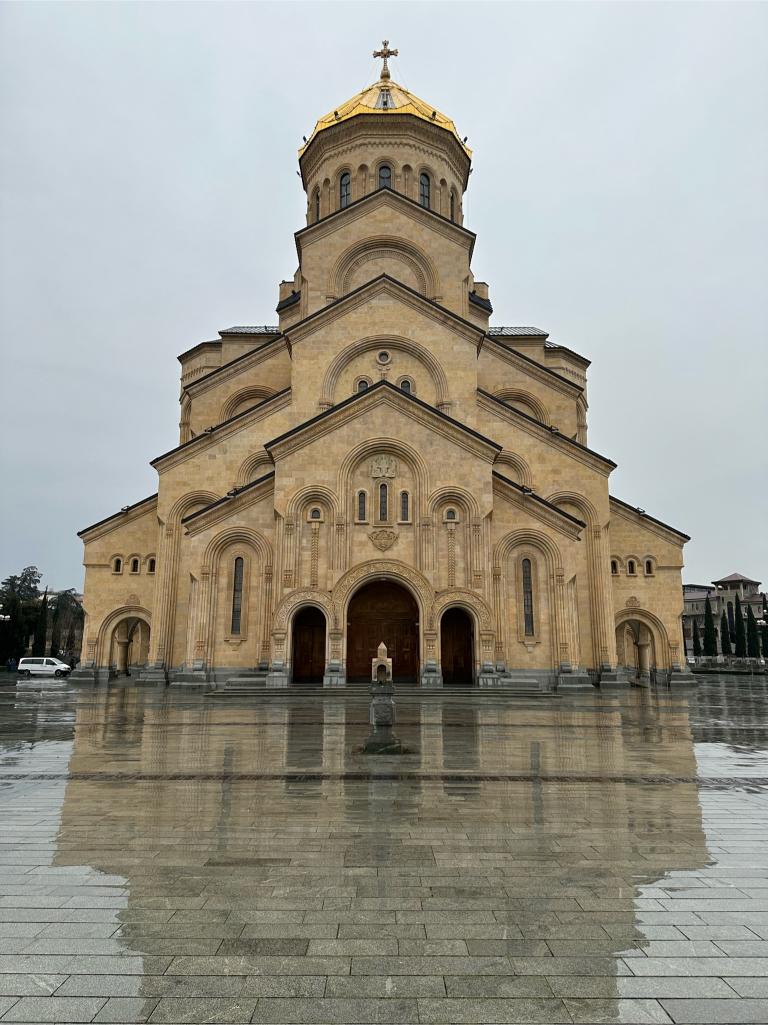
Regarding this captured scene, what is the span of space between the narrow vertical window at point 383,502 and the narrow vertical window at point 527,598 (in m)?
5.21

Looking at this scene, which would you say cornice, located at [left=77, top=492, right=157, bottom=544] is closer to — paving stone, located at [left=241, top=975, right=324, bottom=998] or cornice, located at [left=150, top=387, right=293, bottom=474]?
cornice, located at [left=150, top=387, right=293, bottom=474]

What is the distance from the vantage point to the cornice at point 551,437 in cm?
2737

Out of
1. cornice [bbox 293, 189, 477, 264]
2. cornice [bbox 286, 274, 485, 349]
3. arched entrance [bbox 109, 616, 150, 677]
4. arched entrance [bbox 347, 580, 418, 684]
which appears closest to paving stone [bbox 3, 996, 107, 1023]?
arched entrance [bbox 347, 580, 418, 684]

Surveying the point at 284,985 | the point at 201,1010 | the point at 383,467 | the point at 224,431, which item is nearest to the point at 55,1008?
the point at 201,1010

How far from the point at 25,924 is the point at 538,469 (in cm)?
2520

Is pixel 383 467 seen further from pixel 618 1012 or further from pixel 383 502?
pixel 618 1012

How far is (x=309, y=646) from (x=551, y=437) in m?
12.3

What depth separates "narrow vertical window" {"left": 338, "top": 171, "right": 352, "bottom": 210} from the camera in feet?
111

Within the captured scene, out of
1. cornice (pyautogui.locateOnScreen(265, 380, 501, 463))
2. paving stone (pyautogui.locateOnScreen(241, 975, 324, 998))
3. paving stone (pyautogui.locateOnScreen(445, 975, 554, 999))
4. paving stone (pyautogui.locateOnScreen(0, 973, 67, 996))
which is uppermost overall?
cornice (pyautogui.locateOnScreen(265, 380, 501, 463))

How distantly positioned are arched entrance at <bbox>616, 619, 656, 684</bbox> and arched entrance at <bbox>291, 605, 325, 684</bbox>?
1273 cm

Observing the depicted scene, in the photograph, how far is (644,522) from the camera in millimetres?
29281

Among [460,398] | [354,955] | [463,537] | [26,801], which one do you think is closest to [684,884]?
[354,955]

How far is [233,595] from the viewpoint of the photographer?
24641 mm

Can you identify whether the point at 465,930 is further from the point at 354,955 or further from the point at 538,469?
the point at 538,469
